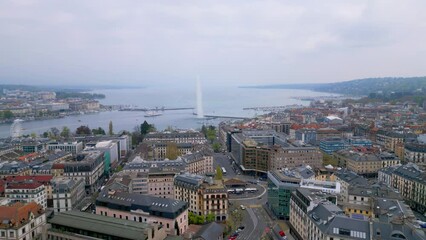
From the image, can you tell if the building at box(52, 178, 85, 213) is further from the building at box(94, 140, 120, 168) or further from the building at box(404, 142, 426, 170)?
the building at box(404, 142, 426, 170)

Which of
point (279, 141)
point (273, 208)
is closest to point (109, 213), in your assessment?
point (273, 208)

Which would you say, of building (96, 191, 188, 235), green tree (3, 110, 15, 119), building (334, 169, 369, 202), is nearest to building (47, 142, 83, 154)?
building (96, 191, 188, 235)

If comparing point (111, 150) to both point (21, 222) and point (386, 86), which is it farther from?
point (386, 86)

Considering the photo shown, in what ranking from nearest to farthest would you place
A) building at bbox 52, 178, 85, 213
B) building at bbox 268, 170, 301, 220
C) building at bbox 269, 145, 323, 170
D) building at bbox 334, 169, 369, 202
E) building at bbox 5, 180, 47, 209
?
building at bbox 334, 169, 369, 202
building at bbox 268, 170, 301, 220
building at bbox 5, 180, 47, 209
building at bbox 52, 178, 85, 213
building at bbox 269, 145, 323, 170

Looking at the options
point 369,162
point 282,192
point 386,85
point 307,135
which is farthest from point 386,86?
point 282,192

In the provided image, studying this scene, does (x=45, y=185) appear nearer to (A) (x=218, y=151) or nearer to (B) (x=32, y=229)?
(B) (x=32, y=229)
